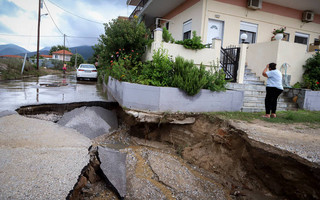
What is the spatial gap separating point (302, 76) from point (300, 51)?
4.12 feet

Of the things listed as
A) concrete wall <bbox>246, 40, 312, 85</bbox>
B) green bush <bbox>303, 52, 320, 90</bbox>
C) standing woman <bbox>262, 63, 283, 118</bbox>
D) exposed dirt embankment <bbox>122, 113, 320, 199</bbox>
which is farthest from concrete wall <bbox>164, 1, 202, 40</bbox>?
exposed dirt embankment <bbox>122, 113, 320, 199</bbox>

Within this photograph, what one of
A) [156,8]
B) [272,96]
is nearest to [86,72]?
[156,8]

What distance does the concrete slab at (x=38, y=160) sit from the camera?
2.46 metres

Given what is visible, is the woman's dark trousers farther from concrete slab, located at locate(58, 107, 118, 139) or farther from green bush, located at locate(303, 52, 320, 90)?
concrete slab, located at locate(58, 107, 118, 139)

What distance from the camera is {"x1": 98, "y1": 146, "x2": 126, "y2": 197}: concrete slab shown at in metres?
3.52

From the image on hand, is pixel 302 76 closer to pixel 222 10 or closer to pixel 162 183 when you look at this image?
pixel 222 10

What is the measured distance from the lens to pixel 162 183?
14.0 ft

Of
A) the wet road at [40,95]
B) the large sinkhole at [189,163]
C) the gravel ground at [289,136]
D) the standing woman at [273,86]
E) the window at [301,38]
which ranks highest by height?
the window at [301,38]

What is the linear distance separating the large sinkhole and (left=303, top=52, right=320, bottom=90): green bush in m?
6.66

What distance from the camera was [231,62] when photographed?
7.96m

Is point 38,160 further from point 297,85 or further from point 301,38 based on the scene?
point 301,38

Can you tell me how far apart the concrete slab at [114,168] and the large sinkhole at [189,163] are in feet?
0.19

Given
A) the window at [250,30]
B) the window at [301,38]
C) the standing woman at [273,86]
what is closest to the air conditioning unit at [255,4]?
the window at [250,30]

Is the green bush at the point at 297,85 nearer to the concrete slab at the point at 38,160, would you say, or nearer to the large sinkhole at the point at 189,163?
the large sinkhole at the point at 189,163
